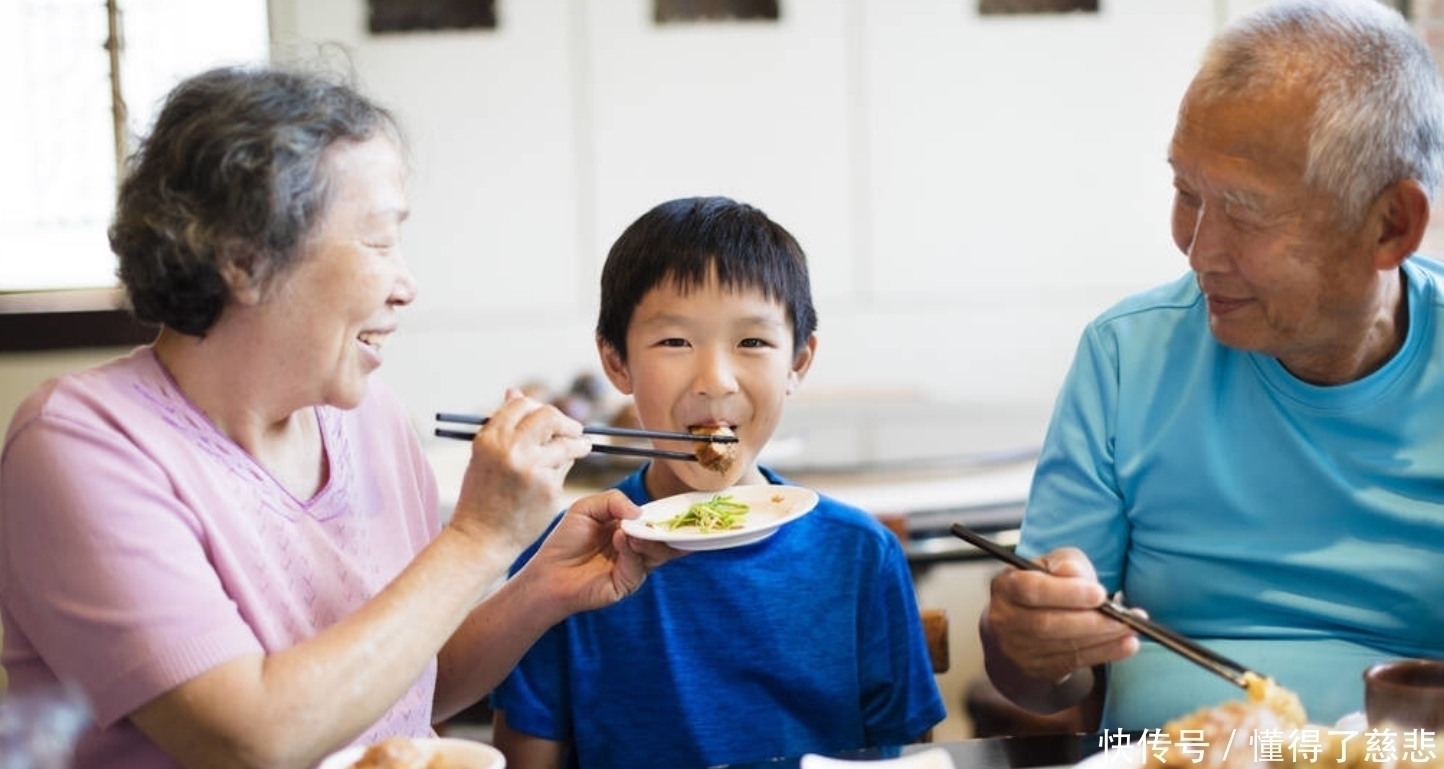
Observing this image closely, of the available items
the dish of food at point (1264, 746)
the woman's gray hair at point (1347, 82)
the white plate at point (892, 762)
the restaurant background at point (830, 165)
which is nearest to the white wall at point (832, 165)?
the restaurant background at point (830, 165)

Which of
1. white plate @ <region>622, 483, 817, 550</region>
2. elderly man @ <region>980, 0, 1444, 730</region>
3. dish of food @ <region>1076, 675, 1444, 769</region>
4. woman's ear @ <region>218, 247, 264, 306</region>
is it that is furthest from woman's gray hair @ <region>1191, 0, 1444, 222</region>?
woman's ear @ <region>218, 247, 264, 306</region>

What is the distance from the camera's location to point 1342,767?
1.14m

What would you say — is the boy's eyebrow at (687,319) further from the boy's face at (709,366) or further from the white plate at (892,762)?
the white plate at (892,762)

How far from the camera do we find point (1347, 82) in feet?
5.65

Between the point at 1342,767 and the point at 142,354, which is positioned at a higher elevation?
the point at 142,354

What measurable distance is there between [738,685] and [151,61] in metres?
3.89

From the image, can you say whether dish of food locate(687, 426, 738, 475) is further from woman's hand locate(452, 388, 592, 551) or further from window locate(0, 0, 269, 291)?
window locate(0, 0, 269, 291)

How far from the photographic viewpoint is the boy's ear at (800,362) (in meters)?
2.02

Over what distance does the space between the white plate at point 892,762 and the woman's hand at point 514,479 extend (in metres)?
0.38

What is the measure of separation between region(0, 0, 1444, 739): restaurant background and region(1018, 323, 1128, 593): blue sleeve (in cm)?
345

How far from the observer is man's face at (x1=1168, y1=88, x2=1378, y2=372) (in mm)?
1718

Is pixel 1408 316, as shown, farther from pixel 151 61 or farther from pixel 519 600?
pixel 151 61

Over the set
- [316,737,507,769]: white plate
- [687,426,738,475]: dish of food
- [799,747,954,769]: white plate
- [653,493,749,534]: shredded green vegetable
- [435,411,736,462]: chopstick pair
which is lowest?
[799,747,954,769]: white plate

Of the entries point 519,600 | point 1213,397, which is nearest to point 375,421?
point 519,600
